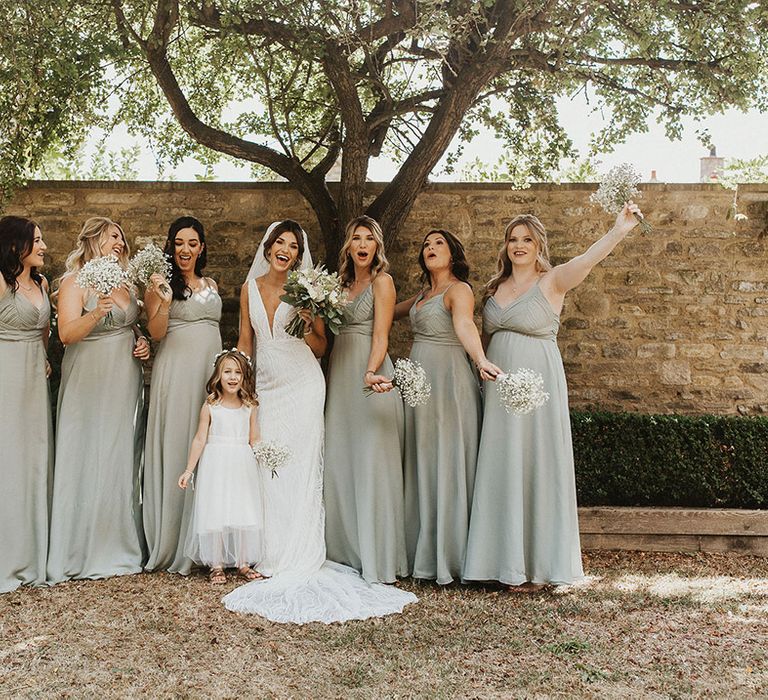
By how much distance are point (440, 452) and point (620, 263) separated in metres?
3.52

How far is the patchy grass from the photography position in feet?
11.8

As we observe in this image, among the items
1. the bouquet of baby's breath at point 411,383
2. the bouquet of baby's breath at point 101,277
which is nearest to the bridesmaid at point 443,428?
the bouquet of baby's breath at point 411,383

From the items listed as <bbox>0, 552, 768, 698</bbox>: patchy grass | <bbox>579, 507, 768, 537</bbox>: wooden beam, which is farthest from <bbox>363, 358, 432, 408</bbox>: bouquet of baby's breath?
<bbox>579, 507, 768, 537</bbox>: wooden beam

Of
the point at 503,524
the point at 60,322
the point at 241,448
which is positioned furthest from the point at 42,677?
the point at 503,524

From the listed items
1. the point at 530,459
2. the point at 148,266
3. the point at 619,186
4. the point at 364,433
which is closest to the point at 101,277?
the point at 148,266

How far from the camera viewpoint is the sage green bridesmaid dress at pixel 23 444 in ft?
16.7

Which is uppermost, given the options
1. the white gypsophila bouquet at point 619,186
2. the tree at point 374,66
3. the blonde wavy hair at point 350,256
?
the tree at point 374,66

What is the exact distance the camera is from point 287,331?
519cm

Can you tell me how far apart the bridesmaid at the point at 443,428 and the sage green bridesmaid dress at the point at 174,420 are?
1441mm

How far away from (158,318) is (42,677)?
2405 mm

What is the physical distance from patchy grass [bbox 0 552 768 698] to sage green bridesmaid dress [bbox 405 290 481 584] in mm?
270

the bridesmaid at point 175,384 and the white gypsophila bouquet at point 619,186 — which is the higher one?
the white gypsophila bouquet at point 619,186

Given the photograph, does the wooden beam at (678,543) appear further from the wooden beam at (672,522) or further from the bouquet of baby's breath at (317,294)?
the bouquet of baby's breath at (317,294)

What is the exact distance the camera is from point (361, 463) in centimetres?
523
